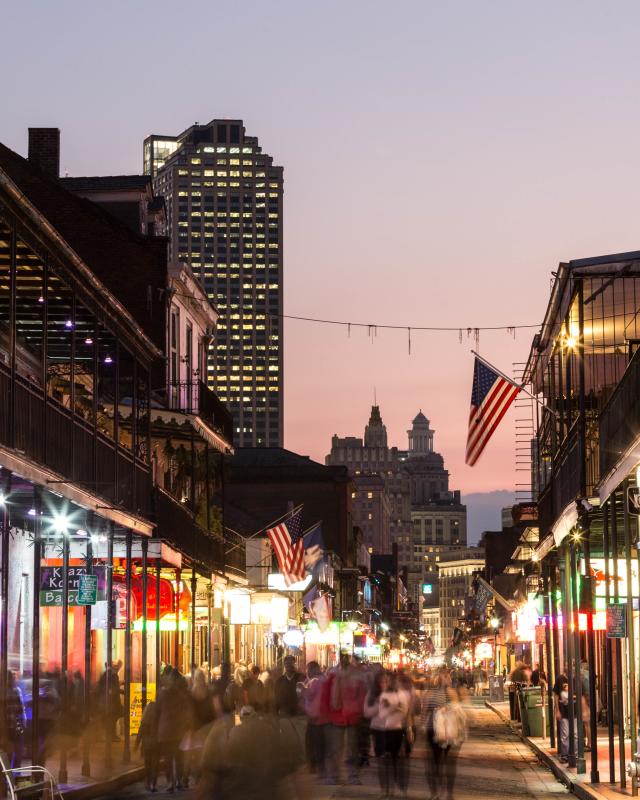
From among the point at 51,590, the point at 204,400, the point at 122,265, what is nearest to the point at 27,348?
the point at 51,590

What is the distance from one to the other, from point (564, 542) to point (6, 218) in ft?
47.8

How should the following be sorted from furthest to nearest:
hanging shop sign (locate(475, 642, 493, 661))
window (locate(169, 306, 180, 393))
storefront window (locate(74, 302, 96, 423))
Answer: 1. hanging shop sign (locate(475, 642, 493, 661))
2. window (locate(169, 306, 180, 393))
3. storefront window (locate(74, 302, 96, 423))

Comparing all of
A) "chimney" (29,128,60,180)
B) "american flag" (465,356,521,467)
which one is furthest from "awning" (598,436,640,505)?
"chimney" (29,128,60,180)

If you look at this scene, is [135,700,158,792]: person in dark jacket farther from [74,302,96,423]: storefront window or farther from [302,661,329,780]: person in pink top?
[74,302,96,423]: storefront window

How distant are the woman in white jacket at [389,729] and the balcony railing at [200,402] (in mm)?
17590

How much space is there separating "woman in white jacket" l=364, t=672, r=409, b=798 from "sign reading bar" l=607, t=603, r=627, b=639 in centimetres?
359

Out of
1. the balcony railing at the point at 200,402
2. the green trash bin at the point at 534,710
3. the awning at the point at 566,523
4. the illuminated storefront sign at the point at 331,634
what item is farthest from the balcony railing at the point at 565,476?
the illuminated storefront sign at the point at 331,634

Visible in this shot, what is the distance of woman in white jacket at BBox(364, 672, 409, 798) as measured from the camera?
72.3 ft

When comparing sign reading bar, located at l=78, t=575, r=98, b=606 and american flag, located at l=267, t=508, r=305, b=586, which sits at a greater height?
american flag, located at l=267, t=508, r=305, b=586

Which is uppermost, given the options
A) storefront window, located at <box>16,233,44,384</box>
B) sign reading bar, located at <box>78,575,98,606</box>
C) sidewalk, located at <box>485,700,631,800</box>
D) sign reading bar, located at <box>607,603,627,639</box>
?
storefront window, located at <box>16,233,44,384</box>

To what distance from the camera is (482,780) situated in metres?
25.1

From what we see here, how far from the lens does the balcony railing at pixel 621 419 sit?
17.0 metres

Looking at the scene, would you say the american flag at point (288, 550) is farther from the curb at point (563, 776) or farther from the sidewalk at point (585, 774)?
the sidewalk at point (585, 774)

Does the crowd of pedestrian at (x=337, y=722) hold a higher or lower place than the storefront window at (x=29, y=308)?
lower
